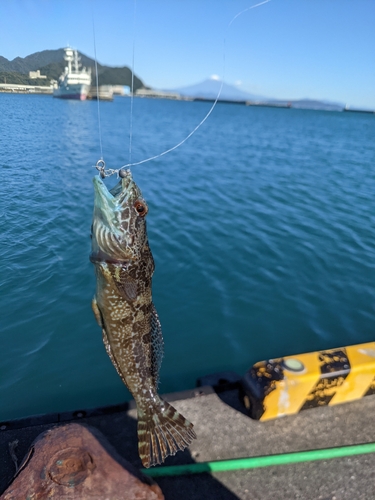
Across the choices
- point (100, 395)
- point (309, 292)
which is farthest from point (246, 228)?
point (100, 395)

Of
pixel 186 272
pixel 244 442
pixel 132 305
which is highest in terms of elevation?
pixel 132 305

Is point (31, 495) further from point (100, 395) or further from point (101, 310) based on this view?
point (100, 395)

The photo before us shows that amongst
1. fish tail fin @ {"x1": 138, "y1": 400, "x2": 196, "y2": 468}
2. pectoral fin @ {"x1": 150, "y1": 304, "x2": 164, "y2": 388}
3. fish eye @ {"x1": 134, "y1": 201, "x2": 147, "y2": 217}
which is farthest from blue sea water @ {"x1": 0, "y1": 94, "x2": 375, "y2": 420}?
fish eye @ {"x1": 134, "y1": 201, "x2": 147, "y2": 217}

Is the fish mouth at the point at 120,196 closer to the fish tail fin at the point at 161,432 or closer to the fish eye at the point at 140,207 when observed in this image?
the fish eye at the point at 140,207

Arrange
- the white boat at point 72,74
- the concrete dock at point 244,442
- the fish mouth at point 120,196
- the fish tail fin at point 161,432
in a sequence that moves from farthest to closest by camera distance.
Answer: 1. the white boat at point 72,74
2. the concrete dock at point 244,442
3. the fish tail fin at point 161,432
4. the fish mouth at point 120,196

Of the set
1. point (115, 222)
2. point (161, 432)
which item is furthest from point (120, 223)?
point (161, 432)

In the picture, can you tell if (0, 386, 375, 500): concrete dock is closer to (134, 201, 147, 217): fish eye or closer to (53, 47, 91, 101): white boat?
(134, 201, 147, 217): fish eye

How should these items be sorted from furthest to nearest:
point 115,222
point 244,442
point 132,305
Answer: point 244,442, point 132,305, point 115,222

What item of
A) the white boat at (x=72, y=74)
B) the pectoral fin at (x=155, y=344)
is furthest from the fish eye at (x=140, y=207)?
the white boat at (x=72, y=74)

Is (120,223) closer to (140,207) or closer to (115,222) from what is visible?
(115,222)
